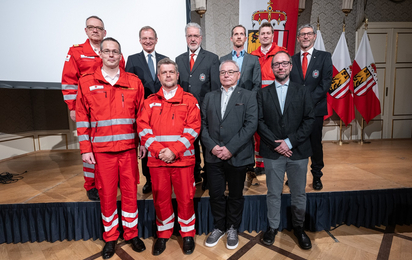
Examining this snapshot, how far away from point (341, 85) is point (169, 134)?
3.62 m

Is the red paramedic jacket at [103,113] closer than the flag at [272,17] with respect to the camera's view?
Yes

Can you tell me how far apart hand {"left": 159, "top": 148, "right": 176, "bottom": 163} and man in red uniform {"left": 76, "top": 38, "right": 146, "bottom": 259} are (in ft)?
0.92

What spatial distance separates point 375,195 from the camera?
2.28 metres

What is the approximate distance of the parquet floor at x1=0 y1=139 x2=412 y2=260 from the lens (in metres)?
1.88

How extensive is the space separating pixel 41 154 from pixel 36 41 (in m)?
2.24

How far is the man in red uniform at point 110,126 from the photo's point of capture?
1.67 m

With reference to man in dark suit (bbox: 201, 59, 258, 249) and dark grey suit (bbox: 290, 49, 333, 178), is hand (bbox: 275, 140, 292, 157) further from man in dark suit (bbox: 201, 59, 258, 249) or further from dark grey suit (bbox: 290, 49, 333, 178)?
dark grey suit (bbox: 290, 49, 333, 178)

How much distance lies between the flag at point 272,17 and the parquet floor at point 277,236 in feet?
7.36

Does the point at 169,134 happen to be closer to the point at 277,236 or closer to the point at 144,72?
the point at 144,72

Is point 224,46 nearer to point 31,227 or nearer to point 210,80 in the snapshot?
point 210,80

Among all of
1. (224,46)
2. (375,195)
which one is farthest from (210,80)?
(224,46)

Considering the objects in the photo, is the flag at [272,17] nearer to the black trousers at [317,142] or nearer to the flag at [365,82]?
the flag at [365,82]

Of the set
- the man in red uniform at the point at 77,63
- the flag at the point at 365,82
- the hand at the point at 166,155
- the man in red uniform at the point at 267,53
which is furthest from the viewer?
the flag at the point at 365,82

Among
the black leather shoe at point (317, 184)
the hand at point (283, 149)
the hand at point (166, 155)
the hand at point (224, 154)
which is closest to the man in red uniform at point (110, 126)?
the hand at point (166, 155)
